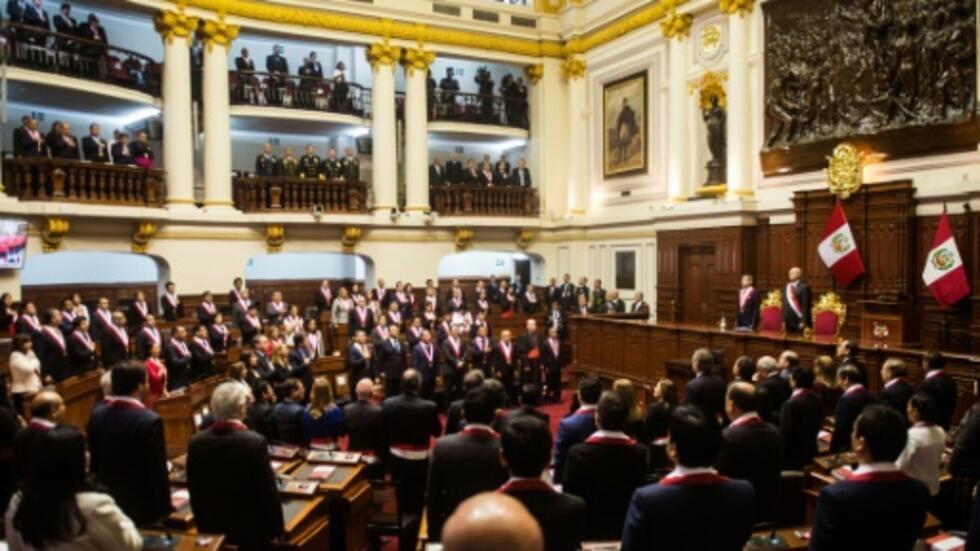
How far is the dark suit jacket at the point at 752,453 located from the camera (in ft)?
13.9

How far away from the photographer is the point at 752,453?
4230 millimetres

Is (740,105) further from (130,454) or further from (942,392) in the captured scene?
(130,454)

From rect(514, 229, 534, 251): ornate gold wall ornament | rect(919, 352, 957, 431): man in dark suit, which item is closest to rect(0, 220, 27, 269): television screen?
rect(514, 229, 534, 251): ornate gold wall ornament

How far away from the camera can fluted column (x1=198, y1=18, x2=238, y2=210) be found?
15.4 m

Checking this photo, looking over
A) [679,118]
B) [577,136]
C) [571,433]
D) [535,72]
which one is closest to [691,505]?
[571,433]

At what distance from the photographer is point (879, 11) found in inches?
452

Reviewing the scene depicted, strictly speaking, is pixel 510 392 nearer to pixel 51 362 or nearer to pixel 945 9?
pixel 51 362

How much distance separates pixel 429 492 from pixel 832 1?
11846 mm

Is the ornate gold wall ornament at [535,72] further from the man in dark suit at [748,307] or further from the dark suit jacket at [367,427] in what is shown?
the dark suit jacket at [367,427]

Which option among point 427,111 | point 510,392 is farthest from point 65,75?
point 510,392

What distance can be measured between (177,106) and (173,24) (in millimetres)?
1589

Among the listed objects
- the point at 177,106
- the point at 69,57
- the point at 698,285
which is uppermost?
the point at 69,57

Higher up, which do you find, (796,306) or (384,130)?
(384,130)

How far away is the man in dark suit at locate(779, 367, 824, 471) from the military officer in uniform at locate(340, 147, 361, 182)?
43.4 feet
